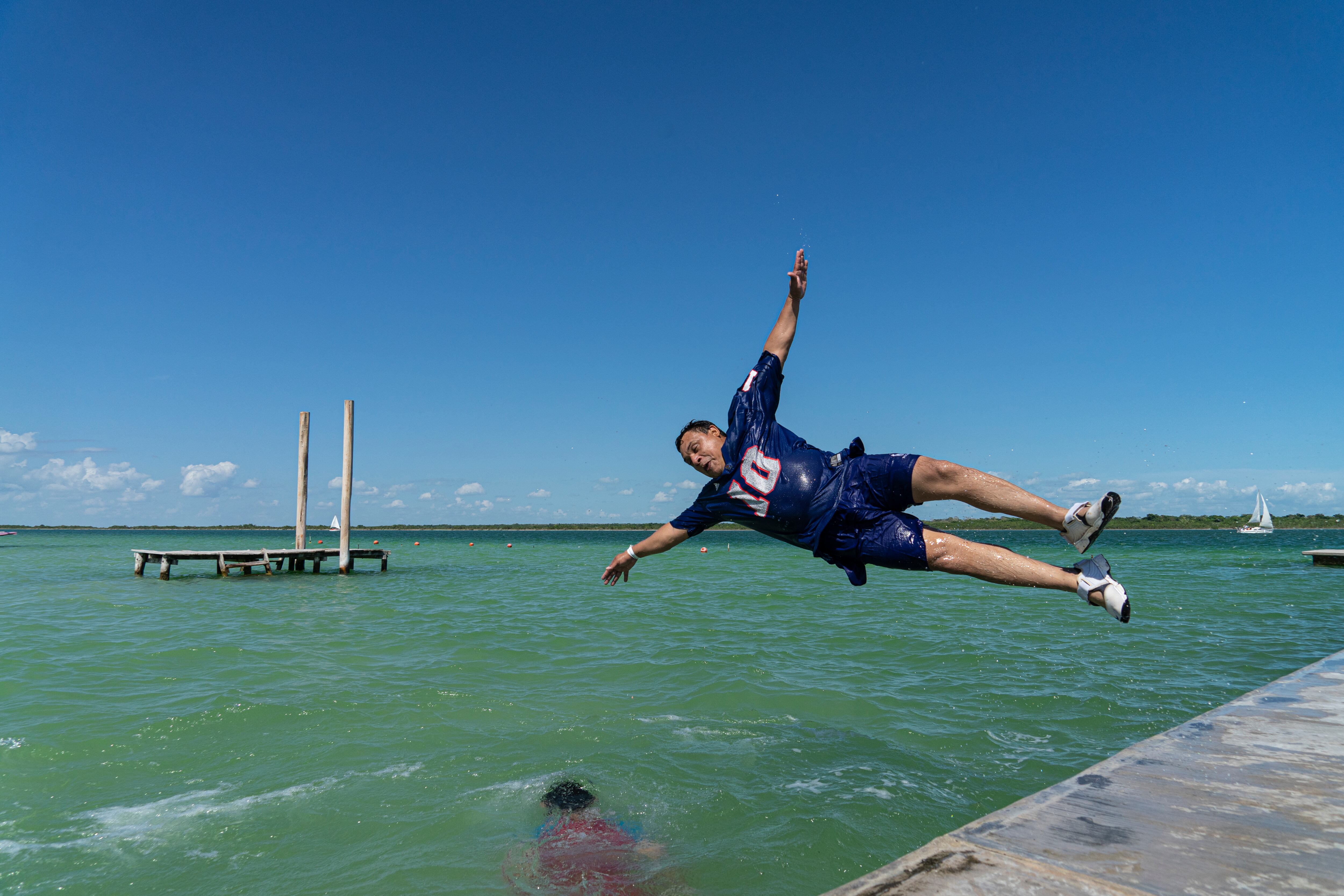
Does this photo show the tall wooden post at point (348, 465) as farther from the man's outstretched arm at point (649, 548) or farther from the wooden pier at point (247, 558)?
the man's outstretched arm at point (649, 548)

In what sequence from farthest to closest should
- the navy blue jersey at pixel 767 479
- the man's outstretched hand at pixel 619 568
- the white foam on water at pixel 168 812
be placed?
1. the man's outstretched hand at pixel 619 568
2. the white foam on water at pixel 168 812
3. the navy blue jersey at pixel 767 479

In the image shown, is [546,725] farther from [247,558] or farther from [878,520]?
[247,558]

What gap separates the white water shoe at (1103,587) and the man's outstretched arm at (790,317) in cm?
214

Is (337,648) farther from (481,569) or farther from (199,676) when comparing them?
→ (481,569)

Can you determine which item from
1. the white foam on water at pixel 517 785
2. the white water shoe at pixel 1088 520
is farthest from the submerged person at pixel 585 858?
the white water shoe at pixel 1088 520

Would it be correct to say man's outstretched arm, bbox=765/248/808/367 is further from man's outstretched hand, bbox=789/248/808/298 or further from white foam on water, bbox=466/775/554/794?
white foam on water, bbox=466/775/554/794

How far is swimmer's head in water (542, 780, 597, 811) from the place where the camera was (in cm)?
488

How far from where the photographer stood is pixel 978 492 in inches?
155

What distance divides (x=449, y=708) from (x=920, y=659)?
583cm

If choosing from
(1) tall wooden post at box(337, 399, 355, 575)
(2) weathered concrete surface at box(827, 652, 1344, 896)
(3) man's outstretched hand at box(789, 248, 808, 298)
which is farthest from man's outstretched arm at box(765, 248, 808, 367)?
(1) tall wooden post at box(337, 399, 355, 575)

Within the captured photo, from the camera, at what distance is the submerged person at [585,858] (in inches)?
151

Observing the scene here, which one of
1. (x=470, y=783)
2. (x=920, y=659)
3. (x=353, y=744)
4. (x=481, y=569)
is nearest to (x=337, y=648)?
(x=353, y=744)

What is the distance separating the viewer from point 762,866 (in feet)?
13.4

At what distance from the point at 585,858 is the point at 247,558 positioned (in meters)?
24.5
